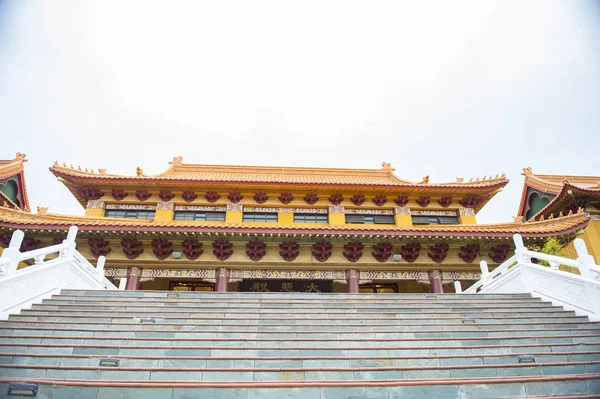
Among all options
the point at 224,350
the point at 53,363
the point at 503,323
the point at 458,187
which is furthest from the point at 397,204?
the point at 53,363

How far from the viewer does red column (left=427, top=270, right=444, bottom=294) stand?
1491cm

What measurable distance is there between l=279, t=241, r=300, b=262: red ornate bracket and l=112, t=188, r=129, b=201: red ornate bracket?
8.45 m

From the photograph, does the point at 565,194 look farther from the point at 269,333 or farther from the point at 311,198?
the point at 269,333

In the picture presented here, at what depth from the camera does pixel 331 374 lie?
518cm

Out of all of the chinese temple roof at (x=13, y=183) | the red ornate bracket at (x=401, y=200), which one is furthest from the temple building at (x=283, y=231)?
the chinese temple roof at (x=13, y=183)

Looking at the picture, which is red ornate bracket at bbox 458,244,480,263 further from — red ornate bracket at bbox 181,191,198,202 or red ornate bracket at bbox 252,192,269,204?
red ornate bracket at bbox 181,191,198,202

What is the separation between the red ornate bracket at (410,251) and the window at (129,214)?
11425 millimetres

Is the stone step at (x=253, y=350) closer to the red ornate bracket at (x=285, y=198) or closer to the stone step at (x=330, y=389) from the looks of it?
the stone step at (x=330, y=389)

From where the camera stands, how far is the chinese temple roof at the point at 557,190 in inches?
696

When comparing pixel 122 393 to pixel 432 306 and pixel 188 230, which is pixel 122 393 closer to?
pixel 432 306

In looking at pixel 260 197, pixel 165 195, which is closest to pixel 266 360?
pixel 260 197

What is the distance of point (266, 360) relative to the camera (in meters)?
5.57

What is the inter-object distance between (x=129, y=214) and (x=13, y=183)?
8983 mm

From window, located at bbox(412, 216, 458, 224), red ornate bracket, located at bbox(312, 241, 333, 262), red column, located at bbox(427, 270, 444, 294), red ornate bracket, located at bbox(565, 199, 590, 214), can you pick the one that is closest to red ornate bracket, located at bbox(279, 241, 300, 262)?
red ornate bracket, located at bbox(312, 241, 333, 262)
